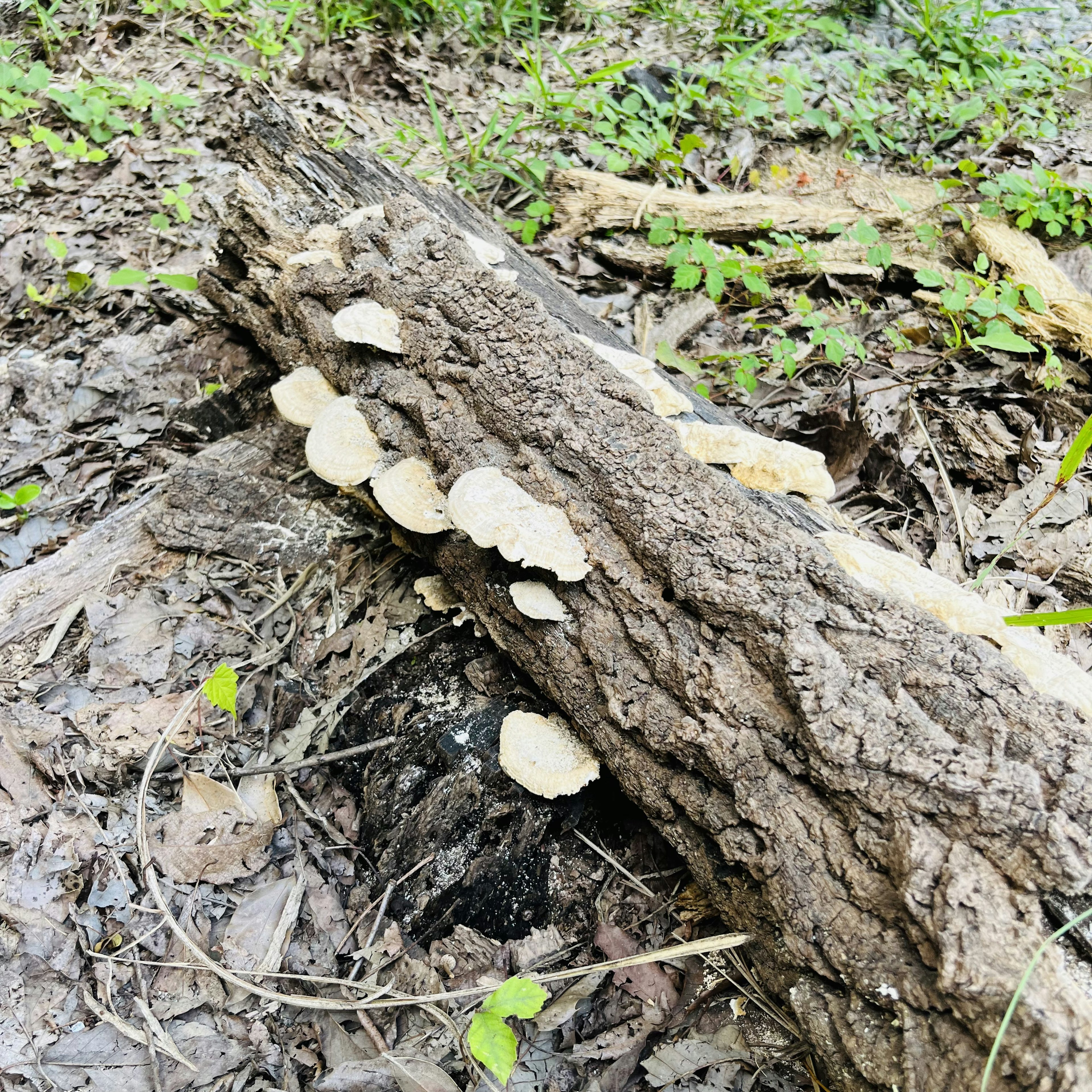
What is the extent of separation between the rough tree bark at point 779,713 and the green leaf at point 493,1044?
731 millimetres

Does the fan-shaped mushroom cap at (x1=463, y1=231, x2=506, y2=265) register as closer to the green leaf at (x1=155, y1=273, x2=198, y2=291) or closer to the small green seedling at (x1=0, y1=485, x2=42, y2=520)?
the green leaf at (x1=155, y1=273, x2=198, y2=291)

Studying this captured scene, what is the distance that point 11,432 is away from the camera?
182 inches

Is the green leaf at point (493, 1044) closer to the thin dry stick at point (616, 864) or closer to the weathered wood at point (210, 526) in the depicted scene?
the thin dry stick at point (616, 864)

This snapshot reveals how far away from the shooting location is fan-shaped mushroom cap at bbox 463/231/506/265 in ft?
11.5

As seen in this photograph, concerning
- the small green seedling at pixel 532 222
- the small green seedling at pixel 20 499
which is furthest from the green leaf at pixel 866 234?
the small green seedling at pixel 20 499

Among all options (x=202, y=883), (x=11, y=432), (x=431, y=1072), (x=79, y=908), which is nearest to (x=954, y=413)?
(x=431, y=1072)

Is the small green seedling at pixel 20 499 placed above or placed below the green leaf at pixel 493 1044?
below

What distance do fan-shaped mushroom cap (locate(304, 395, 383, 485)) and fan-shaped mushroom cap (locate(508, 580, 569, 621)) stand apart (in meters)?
0.87

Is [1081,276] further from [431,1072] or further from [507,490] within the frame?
[431,1072]

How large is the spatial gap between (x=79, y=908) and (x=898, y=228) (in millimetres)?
5909

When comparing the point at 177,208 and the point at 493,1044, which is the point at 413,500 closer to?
the point at 493,1044

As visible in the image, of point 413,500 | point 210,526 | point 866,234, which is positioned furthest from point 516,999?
point 866,234

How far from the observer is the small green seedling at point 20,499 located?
4.00m

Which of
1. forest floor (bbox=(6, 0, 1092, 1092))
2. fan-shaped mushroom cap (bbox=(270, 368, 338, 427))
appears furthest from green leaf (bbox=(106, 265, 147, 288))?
fan-shaped mushroom cap (bbox=(270, 368, 338, 427))
